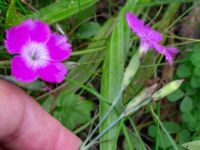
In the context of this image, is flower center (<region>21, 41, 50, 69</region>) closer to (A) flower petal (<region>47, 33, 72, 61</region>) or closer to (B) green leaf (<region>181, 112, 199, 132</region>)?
(A) flower petal (<region>47, 33, 72, 61</region>)

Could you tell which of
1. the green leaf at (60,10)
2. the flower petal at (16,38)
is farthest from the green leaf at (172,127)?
the flower petal at (16,38)

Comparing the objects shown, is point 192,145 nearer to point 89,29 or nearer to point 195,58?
point 195,58

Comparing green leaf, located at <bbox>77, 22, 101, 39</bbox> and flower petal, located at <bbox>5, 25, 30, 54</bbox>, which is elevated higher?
flower petal, located at <bbox>5, 25, 30, 54</bbox>

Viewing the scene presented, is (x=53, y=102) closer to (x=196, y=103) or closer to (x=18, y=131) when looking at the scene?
(x=18, y=131)

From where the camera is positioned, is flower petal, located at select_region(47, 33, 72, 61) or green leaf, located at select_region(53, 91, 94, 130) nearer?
flower petal, located at select_region(47, 33, 72, 61)

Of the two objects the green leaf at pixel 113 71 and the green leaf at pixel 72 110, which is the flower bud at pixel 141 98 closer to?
the green leaf at pixel 113 71

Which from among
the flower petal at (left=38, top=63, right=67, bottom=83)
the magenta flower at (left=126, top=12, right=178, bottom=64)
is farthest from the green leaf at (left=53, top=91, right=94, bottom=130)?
the magenta flower at (left=126, top=12, right=178, bottom=64)
